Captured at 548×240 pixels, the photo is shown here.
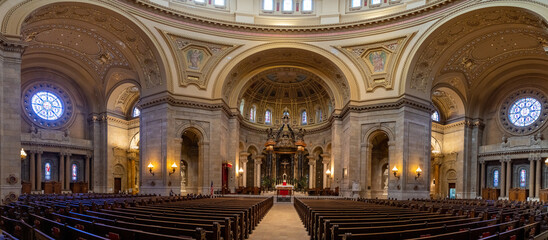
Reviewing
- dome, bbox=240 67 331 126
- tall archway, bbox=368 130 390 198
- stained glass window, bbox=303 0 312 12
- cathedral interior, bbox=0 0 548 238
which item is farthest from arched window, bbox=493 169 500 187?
stained glass window, bbox=303 0 312 12

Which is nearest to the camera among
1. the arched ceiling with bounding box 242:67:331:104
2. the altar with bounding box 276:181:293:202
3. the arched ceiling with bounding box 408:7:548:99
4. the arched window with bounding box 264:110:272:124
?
the arched ceiling with bounding box 408:7:548:99

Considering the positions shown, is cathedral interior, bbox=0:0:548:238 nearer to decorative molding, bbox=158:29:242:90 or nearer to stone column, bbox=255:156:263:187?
decorative molding, bbox=158:29:242:90

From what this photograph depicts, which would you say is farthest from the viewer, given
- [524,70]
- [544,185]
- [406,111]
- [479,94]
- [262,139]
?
[262,139]

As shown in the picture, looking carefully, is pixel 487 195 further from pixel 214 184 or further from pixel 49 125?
pixel 49 125

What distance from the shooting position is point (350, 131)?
31.4 m

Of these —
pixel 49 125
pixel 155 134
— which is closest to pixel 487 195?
pixel 155 134

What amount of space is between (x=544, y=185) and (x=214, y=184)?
2775cm

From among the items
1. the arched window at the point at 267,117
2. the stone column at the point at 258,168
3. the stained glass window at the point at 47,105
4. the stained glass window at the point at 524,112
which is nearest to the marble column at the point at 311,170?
the stone column at the point at 258,168

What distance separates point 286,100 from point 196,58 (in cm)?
1674

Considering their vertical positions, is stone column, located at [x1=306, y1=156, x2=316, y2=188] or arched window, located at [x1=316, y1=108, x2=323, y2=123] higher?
arched window, located at [x1=316, y1=108, x2=323, y2=123]

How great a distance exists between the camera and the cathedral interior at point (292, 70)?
28.7m

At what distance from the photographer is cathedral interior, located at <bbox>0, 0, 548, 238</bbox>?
94.0 feet

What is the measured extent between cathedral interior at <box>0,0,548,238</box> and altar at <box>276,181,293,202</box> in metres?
4.10

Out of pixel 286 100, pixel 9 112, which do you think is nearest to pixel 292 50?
pixel 286 100
